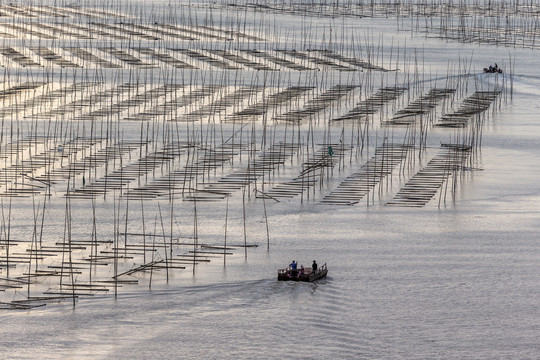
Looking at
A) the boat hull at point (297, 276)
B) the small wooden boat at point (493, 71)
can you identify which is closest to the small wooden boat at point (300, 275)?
the boat hull at point (297, 276)

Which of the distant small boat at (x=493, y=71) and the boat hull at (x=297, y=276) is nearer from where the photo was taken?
the boat hull at (x=297, y=276)

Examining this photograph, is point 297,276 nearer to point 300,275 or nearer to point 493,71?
point 300,275

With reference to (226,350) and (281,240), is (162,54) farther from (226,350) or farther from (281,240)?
(226,350)

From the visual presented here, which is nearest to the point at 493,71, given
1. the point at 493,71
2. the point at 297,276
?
the point at 493,71

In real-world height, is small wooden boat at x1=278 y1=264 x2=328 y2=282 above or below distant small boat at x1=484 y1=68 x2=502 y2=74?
below

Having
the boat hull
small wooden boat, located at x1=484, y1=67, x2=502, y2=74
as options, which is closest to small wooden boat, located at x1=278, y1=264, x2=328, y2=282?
the boat hull

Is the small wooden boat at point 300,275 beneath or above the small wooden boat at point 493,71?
beneath

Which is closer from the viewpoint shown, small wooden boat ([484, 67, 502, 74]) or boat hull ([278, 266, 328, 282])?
boat hull ([278, 266, 328, 282])

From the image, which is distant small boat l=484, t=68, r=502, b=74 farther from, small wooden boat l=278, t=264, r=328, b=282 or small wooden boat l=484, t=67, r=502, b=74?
small wooden boat l=278, t=264, r=328, b=282

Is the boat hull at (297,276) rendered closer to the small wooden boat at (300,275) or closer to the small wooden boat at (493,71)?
the small wooden boat at (300,275)
